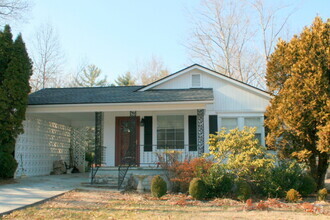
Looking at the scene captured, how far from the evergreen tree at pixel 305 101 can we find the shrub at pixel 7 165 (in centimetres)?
930

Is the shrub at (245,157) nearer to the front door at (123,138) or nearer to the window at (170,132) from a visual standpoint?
the window at (170,132)

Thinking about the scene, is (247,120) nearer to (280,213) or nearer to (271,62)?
(271,62)

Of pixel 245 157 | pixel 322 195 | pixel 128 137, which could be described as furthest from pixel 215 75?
pixel 322 195

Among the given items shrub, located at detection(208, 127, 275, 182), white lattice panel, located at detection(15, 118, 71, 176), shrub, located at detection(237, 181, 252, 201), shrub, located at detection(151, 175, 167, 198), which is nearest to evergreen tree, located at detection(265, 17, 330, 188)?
shrub, located at detection(208, 127, 275, 182)

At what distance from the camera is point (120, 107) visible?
505 inches

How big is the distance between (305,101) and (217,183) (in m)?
3.70

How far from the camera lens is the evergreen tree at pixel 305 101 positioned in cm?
977

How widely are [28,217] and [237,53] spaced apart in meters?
25.3

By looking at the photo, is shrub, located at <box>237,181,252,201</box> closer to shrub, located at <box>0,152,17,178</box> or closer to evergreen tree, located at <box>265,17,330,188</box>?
evergreen tree, located at <box>265,17,330,188</box>

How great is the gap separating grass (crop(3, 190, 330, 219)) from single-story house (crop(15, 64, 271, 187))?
10.2 feet

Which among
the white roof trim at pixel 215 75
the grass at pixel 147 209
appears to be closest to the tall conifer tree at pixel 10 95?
the grass at pixel 147 209

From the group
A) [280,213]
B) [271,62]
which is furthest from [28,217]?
[271,62]

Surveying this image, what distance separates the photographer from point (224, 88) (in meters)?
14.1

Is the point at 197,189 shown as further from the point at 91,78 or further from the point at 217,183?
the point at 91,78
